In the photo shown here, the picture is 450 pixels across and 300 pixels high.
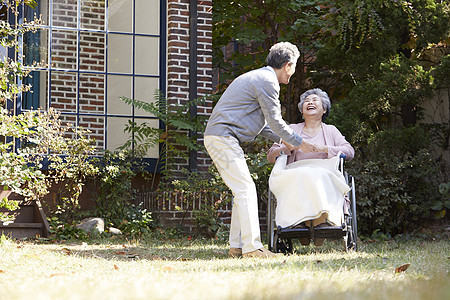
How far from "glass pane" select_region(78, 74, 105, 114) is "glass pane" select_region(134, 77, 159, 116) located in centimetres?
44

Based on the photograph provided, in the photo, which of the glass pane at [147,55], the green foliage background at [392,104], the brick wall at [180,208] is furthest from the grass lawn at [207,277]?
the glass pane at [147,55]

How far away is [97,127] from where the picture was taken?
812 cm

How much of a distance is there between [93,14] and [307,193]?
4451mm

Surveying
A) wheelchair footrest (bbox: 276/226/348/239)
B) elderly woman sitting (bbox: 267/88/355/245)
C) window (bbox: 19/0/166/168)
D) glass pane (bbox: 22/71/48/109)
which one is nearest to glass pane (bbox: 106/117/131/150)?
window (bbox: 19/0/166/168)

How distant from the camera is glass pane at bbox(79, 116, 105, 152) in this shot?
318 inches

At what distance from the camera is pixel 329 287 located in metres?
2.69

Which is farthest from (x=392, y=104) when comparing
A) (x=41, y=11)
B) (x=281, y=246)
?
(x=41, y=11)

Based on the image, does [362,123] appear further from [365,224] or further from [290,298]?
[290,298]

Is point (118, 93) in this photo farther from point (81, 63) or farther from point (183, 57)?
point (183, 57)

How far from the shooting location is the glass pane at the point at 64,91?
316 inches

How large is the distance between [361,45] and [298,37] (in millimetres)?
2399

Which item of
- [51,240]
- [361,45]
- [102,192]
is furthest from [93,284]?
[361,45]

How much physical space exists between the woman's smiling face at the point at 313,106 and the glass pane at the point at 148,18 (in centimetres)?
320

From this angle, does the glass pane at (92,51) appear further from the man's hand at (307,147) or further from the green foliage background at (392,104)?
the man's hand at (307,147)
